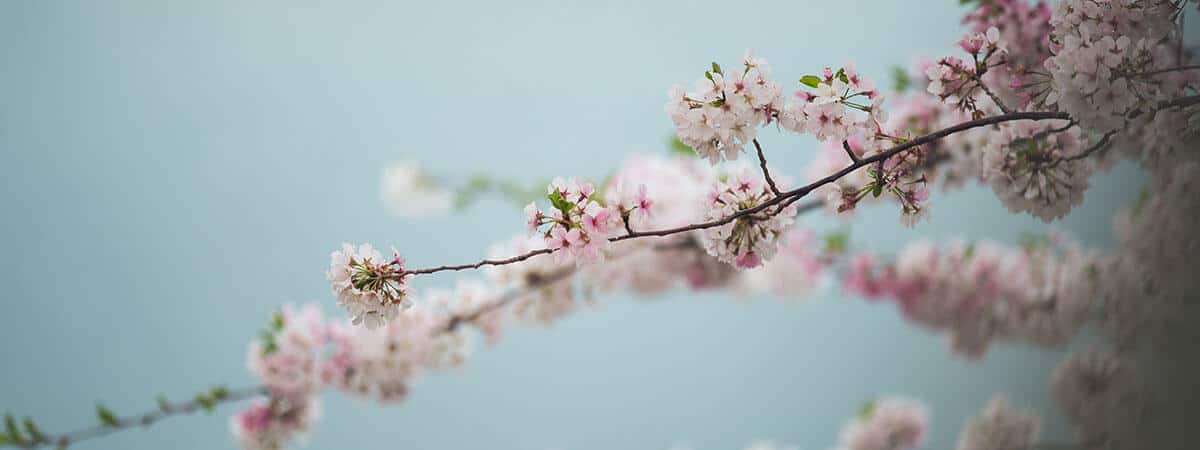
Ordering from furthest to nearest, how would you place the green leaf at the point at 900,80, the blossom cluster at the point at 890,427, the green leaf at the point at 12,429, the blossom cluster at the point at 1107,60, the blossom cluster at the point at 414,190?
the blossom cluster at the point at 414,190, the blossom cluster at the point at 890,427, the green leaf at the point at 900,80, the green leaf at the point at 12,429, the blossom cluster at the point at 1107,60

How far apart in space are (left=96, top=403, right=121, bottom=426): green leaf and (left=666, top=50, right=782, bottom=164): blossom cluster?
1.29 m

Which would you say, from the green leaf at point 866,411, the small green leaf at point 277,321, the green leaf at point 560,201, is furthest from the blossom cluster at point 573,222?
the green leaf at point 866,411

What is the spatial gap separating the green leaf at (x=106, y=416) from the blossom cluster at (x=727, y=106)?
4.25 feet

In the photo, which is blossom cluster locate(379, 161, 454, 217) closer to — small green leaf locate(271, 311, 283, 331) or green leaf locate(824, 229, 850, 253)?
small green leaf locate(271, 311, 283, 331)

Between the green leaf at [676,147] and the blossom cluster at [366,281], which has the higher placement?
the green leaf at [676,147]

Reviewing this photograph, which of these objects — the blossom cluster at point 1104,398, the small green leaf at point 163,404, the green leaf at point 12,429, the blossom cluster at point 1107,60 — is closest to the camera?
the blossom cluster at point 1107,60

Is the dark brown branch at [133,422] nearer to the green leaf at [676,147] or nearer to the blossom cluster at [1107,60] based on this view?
the green leaf at [676,147]

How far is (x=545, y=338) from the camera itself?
11.4ft

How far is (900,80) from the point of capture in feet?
4.68

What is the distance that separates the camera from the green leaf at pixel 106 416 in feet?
4.10

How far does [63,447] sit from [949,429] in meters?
3.41

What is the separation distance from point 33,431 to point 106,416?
0.36 feet

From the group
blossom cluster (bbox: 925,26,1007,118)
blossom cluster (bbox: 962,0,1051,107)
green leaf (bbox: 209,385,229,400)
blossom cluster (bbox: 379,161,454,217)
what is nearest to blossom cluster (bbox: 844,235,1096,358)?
blossom cluster (bbox: 962,0,1051,107)

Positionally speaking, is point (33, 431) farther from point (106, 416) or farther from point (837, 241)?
A: point (837, 241)
